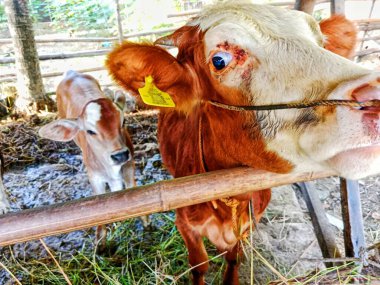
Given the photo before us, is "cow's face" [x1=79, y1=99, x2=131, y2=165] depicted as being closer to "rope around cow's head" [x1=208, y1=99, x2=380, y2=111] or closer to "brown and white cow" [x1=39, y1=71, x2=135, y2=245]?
"brown and white cow" [x1=39, y1=71, x2=135, y2=245]

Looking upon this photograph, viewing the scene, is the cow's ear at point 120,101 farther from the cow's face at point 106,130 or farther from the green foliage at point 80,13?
the green foliage at point 80,13

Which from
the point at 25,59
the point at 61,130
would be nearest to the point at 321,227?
the point at 61,130

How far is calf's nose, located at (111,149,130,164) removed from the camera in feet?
10.0

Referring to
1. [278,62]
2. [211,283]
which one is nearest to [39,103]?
[211,283]

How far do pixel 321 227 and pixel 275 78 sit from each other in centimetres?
195

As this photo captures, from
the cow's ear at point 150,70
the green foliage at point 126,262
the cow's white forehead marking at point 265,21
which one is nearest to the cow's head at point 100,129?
the green foliage at point 126,262

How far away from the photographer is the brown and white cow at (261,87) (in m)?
1.16

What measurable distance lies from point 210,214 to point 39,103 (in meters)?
5.76

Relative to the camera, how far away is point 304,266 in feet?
9.35

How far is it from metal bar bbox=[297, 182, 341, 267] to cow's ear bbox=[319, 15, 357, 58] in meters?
1.45

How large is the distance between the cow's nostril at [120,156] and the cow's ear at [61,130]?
0.47 metres

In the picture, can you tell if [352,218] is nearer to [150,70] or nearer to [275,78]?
[275,78]

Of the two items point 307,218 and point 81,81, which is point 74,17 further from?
point 307,218

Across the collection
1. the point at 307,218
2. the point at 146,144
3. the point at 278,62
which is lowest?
the point at 307,218
